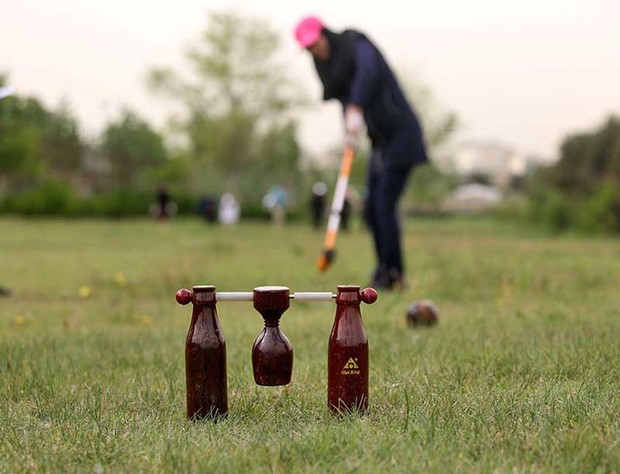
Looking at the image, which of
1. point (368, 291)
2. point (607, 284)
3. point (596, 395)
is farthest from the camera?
point (607, 284)

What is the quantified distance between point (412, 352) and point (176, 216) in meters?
41.7

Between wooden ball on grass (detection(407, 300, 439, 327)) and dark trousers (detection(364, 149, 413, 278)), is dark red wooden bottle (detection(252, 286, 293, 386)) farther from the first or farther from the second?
dark trousers (detection(364, 149, 413, 278))

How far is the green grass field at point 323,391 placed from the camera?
2.50 meters

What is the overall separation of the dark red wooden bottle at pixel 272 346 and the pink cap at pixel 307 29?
17.1 ft

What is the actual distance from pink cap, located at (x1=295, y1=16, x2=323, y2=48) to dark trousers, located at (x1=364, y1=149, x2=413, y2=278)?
4.29 feet

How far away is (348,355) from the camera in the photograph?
2.99 metres

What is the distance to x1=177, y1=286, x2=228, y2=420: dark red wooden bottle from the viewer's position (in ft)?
9.80

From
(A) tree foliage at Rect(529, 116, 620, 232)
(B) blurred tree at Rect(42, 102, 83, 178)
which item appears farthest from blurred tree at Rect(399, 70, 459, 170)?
(B) blurred tree at Rect(42, 102, 83, 178)

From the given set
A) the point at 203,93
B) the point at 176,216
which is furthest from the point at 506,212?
the point at 203,93

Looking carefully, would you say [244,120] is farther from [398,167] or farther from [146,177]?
[398,167]

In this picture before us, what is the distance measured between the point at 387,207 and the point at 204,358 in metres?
5.40

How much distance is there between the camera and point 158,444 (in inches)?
105

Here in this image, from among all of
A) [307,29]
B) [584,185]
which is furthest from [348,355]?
[584,185]

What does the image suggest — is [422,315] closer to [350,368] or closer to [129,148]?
[350,368]
